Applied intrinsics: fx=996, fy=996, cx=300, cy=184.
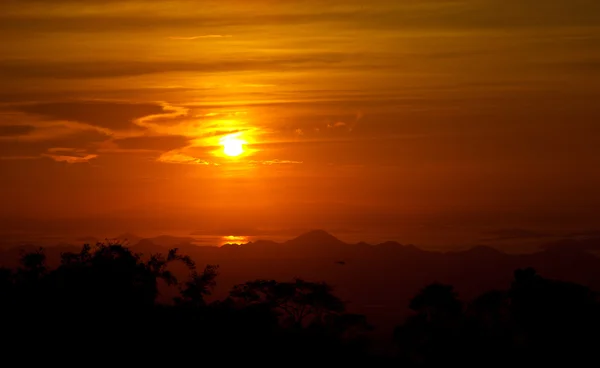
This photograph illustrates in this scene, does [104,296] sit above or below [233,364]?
above

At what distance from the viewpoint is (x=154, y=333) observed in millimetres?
40156

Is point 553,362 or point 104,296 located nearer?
point 104,296

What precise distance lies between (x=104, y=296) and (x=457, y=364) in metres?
21.8

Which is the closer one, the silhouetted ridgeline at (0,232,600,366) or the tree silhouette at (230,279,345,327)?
the silhouetted ridgeline at (0,232,600,366)

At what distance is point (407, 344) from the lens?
2648 inches

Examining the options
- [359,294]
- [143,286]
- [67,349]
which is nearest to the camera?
[67,349]

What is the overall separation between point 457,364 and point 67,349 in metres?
24.6

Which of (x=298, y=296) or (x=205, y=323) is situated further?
(x=298, y=296)

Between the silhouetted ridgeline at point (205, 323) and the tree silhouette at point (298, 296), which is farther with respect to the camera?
Result: the tree silhouette at point (298, 296)

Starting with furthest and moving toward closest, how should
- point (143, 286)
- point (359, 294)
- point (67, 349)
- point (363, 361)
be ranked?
point (359, 294), point (143, 286), point (363, 361), point (67, 349)

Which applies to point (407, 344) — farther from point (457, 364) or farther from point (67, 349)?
point (67, 349)

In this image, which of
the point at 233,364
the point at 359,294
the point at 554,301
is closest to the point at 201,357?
the point at 233,364

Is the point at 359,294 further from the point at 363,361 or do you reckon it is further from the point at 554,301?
the point at 363,361

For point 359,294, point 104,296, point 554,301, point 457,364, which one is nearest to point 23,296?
point 104,296
